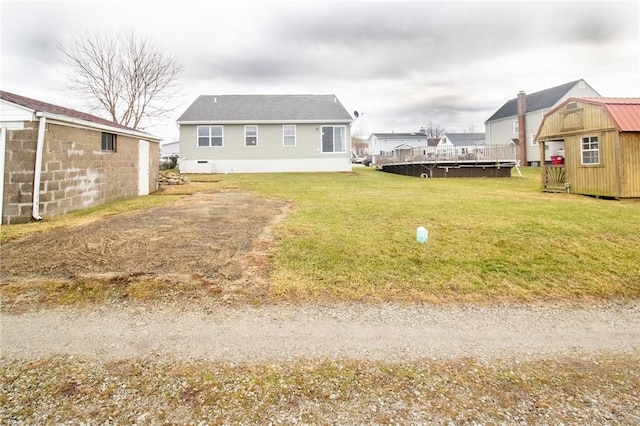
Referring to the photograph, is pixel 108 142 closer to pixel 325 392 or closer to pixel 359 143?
pixel 325 392

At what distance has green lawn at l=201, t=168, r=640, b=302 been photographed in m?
4.24

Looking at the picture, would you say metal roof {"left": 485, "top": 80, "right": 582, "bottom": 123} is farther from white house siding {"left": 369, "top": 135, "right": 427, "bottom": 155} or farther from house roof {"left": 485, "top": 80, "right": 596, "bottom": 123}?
white house siding {"left": 369, "top": 135, "right": 427, "bottom": 155}

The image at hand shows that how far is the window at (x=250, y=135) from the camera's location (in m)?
23.8

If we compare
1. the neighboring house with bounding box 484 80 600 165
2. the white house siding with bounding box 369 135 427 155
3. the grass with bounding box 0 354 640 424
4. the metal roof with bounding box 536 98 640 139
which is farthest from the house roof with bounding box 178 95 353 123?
the white house siding with bounding box 369 135 427 155

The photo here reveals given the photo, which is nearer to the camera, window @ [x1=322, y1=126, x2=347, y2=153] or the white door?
the white door

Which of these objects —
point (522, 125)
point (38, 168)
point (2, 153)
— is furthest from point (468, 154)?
point (2, 153)

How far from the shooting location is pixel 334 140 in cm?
2412

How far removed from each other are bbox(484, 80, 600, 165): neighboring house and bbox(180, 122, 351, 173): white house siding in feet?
66.0

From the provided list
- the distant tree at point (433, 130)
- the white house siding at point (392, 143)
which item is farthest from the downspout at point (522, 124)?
the distant tree at point (433, 130)

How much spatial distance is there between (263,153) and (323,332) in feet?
71.7

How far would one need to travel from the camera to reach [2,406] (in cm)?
208

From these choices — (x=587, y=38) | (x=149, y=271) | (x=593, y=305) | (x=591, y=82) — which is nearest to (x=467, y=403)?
(x=593, y=305)

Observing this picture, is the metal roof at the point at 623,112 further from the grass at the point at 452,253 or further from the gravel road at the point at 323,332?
the gravel road at the point at 323,332

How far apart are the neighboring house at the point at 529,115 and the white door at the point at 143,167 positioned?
101ft
